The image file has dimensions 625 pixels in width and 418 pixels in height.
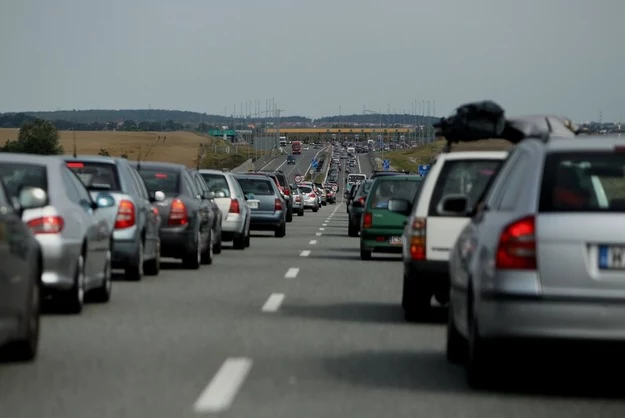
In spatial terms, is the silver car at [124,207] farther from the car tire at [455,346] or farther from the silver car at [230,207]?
the silver car at [230,207]

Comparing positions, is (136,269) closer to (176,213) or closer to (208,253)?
(176,213)

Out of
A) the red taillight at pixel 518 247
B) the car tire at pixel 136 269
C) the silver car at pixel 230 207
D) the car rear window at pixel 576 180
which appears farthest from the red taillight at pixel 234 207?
the red taillight at pixel 518 247

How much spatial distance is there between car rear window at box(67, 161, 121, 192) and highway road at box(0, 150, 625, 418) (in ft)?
4.27

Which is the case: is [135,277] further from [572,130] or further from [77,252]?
[572,130]

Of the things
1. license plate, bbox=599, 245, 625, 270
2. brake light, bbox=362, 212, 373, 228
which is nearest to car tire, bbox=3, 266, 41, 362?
license plate, bbox=599, 245, 625, 270

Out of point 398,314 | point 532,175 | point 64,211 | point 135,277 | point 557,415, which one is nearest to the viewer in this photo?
point 557,415

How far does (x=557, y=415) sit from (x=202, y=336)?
4730mm

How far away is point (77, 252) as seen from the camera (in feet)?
46.4

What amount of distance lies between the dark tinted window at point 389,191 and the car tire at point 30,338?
15.1 m

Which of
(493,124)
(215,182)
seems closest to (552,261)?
(493,124)

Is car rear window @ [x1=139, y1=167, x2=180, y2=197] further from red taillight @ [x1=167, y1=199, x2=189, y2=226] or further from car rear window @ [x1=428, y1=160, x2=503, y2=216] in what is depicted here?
car rear window @ [x1=428, y1=160, x2=503, y2=216]

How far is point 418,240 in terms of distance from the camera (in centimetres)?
1423

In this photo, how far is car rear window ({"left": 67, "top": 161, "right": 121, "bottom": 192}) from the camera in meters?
18.8

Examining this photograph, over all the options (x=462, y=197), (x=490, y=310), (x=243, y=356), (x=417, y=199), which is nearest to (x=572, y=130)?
(x=417, y=199)
